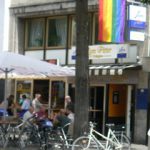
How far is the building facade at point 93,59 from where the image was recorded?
2143 centimetres

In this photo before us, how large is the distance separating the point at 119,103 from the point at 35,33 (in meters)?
5.99

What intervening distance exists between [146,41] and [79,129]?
6.68 metres

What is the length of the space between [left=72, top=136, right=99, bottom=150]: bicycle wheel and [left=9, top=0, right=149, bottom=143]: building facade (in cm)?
609

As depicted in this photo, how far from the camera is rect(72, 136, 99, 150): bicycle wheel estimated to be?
15.0m

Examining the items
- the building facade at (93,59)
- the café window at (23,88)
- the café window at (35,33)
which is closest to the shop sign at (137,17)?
the building facade at (93,59)

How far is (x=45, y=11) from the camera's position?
83.1 feet

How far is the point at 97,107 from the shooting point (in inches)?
917

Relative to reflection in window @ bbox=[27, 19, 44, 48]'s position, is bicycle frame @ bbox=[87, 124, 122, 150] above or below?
below

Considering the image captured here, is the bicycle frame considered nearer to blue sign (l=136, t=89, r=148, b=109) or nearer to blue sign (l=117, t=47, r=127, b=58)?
blue sign (l=136, t=89, r=148, b=109)

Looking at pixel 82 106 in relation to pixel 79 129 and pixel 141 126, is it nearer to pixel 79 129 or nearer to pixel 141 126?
pixel 79 129

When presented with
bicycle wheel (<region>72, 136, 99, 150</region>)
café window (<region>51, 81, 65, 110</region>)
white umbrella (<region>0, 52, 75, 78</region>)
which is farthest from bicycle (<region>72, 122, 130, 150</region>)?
café window (<region>51, 81, 65, 110</region>)

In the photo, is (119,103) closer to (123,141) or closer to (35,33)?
(35,33)

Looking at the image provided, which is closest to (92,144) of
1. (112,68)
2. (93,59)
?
(112,68)

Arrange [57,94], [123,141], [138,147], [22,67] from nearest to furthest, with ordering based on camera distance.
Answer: [123,141], [22,67], [138,147], [57,94]
